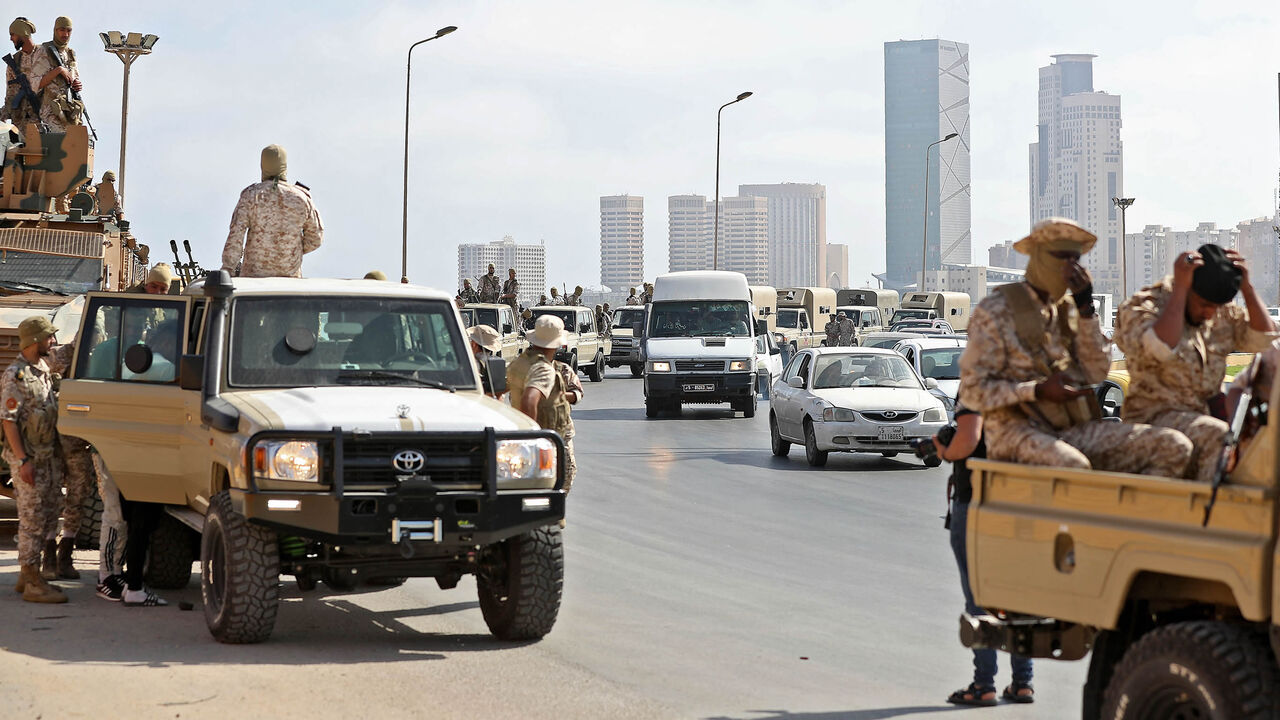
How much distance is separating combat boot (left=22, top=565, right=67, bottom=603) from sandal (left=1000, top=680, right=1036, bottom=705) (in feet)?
19.3

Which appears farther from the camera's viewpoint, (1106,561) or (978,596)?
→ (978,596)

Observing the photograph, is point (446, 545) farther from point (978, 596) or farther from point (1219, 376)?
point (1219, 376)

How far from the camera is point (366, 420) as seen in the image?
28.4 feet

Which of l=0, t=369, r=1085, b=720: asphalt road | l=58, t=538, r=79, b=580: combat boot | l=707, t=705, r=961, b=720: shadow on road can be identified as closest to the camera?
l=707, t=705, r=961, b=720: shadow on road

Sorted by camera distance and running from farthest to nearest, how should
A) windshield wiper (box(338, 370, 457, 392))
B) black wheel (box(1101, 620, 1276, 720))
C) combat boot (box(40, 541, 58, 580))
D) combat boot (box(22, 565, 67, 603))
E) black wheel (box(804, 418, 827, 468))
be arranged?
black wheel (box(804, 418, 827, 468)) < combat boot (box(40, 541, 58, 580)) < combat boot (box(22, 565, 67, 603)) < windshield wiper (box(338, 370, 457, 392)) < black wheel (box(1101, 620, 1276, 720))

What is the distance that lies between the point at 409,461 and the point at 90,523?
425 centimetres

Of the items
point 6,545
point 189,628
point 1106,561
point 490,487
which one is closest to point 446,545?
point 490,487

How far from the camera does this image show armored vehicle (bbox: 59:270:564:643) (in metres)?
8.52

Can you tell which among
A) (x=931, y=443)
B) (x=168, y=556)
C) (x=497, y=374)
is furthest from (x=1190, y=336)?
(x=168, y=556)

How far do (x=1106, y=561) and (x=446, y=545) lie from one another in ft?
13.1

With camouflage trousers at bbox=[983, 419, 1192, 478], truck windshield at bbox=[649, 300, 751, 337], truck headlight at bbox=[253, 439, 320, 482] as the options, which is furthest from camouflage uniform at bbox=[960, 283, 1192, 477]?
truck windshield at bbox=[649, 300, 751, 337]

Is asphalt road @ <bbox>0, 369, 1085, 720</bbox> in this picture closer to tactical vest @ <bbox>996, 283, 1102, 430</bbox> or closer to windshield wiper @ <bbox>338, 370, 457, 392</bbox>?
windshield wiper @ <bbox>338, 370, 457, 392</bbox>

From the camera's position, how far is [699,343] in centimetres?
3027

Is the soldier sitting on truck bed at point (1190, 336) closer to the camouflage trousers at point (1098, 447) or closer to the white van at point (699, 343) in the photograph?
the camouflage trousers at point (1098, 447)
